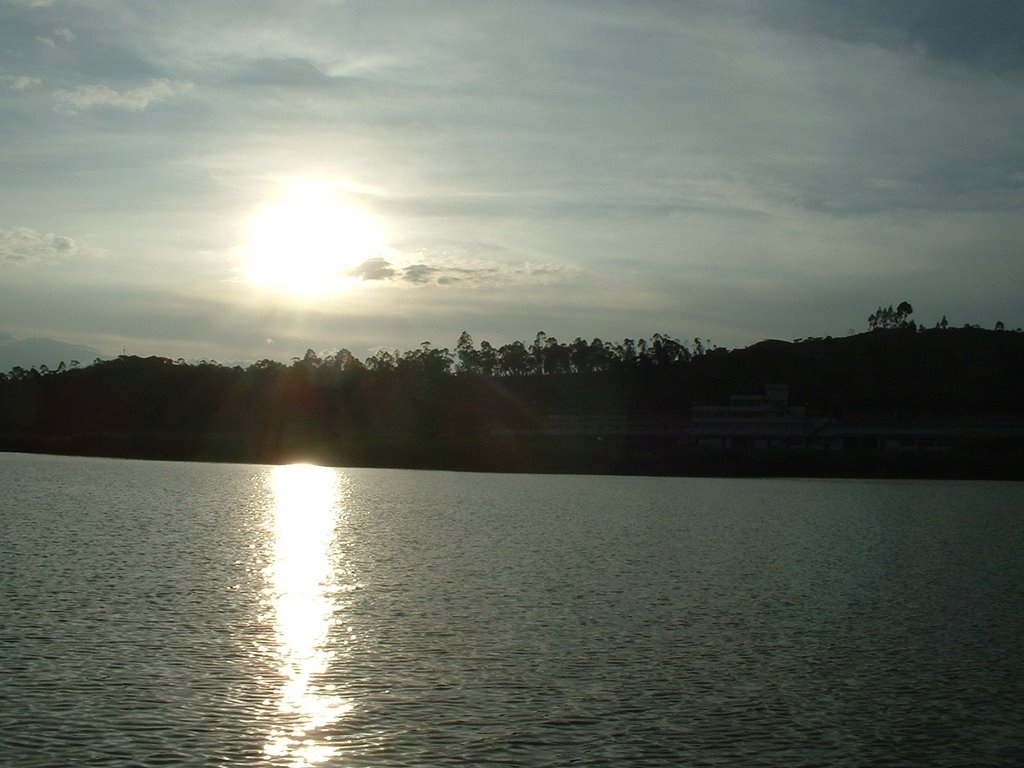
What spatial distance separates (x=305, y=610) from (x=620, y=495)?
56.0 m

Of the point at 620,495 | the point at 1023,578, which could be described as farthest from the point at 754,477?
the point at 1023,578

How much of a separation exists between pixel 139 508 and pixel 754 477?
3367 inches

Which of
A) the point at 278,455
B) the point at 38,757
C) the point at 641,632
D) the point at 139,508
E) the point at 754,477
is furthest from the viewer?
the point at 278,455

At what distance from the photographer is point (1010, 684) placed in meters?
20.2

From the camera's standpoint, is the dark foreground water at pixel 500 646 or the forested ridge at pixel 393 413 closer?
the dark foreground water at pixel 500 646

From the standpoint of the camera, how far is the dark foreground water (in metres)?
15.8

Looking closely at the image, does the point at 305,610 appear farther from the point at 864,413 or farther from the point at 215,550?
the point at 864,413

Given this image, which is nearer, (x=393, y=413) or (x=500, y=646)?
(x=500, y=646)

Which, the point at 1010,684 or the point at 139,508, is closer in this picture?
the point at 1010,684

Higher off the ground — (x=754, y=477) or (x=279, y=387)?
(x=279, y=387)

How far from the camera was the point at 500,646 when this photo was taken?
22.1 meters

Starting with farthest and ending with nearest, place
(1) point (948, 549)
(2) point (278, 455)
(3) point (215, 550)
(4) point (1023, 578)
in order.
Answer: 1. (2) point (278, 455)
2. (1) point (948, 549)
3. (3) point (215, 550)
4. (4) point (1023, 578)

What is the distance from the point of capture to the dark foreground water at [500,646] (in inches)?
620

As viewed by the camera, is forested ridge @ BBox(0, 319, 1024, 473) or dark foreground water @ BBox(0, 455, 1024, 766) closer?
dark foreground water @ BBox(0, 455, 1024, 766)
